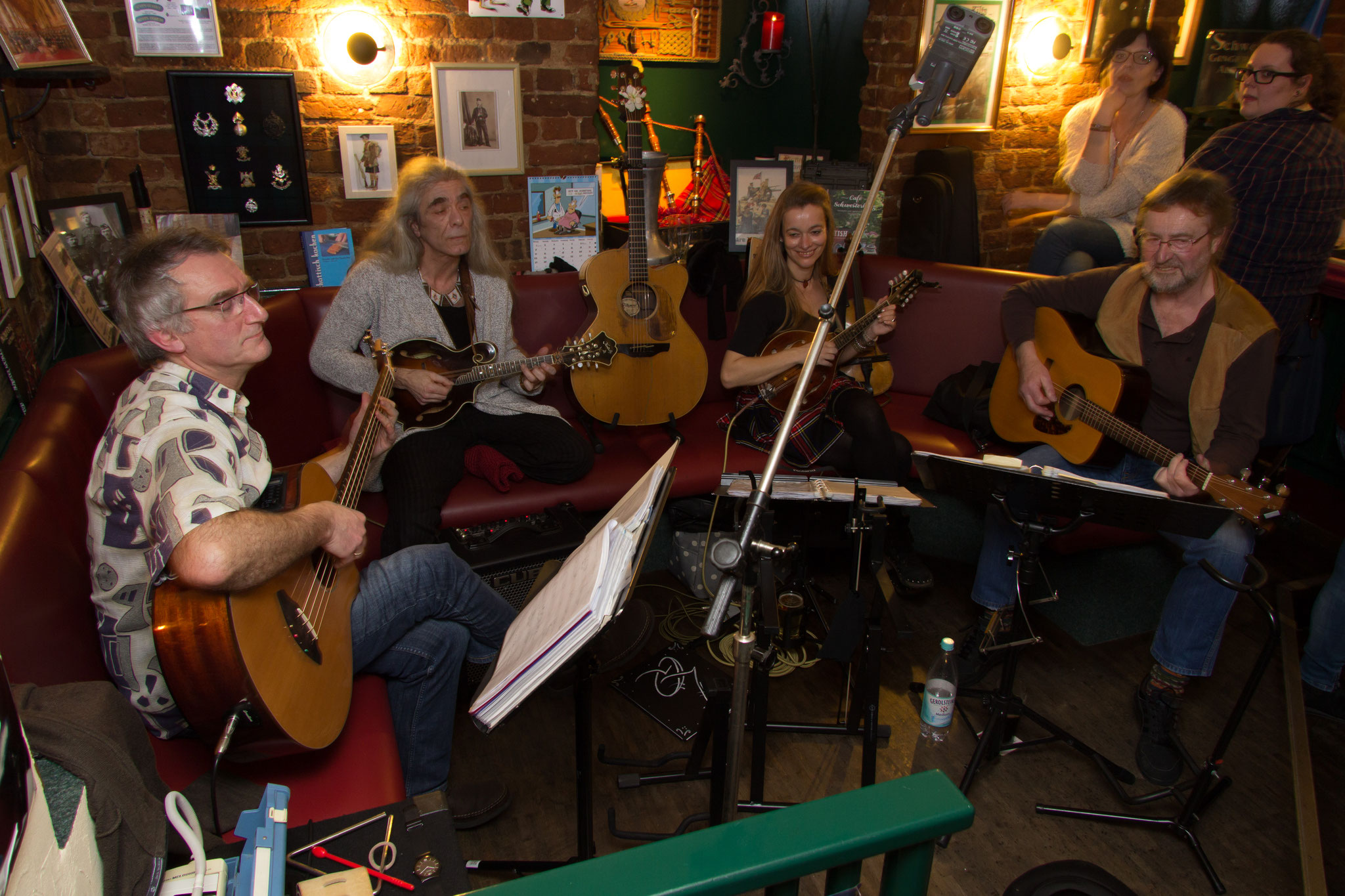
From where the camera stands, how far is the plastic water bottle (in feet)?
7.34

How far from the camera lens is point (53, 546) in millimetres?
1443

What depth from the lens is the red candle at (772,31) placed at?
5.03m

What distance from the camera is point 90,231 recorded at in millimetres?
2590

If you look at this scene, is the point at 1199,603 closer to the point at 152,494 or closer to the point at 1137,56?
the point at 1137,56

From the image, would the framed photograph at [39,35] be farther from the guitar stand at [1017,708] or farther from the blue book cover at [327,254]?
the guitar stand at [1017,708]

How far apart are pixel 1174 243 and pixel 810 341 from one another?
3.52ft

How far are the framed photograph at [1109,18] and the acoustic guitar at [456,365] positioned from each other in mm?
3942

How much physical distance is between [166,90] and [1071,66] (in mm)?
4756

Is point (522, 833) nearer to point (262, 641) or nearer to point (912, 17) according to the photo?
point (262, 641)

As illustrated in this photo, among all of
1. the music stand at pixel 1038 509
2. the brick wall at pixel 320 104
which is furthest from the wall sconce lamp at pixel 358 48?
the music stand at pixel 1038 509

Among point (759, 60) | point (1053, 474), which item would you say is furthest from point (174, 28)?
point (759, 60)

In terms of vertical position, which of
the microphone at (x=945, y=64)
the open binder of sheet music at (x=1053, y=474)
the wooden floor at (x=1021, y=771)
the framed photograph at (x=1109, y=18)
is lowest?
the wooden floor at (x=1021, y=771)

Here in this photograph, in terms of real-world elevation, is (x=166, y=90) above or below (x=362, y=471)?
above

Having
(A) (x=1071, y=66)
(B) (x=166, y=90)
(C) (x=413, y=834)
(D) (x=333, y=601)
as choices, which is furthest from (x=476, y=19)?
(A) (x=1071, y=66)
